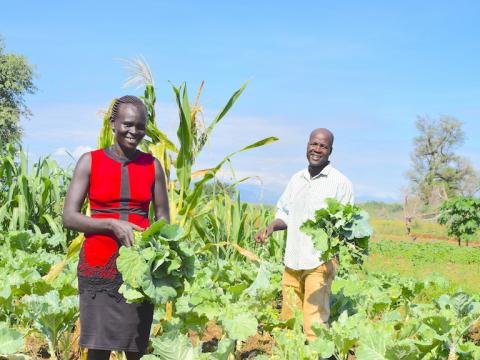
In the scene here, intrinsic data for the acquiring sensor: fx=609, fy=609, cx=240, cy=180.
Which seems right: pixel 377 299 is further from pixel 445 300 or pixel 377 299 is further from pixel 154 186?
pixel 154 186

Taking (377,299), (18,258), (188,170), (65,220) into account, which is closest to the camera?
(65,220)

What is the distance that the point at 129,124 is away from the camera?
267 cm

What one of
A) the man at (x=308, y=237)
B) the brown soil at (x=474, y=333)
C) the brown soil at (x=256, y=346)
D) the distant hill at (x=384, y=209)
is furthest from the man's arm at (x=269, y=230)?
the distant hill at (x=384, y=209)

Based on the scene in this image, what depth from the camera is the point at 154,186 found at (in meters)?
2.82

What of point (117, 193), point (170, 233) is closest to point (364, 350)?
point (170, 233)

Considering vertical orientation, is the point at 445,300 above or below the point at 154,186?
below

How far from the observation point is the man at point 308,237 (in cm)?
406

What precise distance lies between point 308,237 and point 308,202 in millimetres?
255

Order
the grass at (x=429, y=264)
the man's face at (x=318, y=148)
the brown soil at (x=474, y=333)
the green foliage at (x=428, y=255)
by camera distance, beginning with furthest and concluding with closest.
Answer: the green foliage at (x=428, y=255)
the grass at (x=429, y=264)
the brown soil at (x=474, y=333)
the man's face at (x=318, y=148)

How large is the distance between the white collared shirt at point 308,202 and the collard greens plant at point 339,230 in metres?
0.21

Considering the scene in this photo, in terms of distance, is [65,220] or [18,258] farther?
[18,258]

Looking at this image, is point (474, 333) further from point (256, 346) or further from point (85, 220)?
point (85, 220)

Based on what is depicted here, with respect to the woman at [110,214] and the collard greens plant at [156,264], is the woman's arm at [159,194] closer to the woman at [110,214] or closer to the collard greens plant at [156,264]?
the woman at [110,214]

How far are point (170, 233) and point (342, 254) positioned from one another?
5.10 feet
